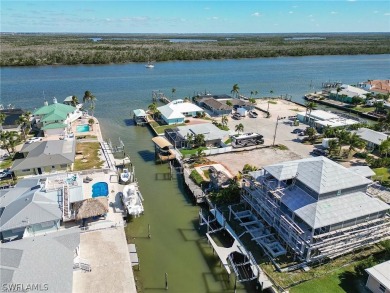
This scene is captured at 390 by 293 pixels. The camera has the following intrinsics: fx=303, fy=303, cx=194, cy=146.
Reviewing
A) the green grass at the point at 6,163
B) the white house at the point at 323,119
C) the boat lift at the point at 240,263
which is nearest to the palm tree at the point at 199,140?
the boat lift at the point at 240,263

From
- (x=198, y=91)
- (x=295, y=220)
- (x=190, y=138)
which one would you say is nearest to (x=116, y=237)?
(x=295, y=220)

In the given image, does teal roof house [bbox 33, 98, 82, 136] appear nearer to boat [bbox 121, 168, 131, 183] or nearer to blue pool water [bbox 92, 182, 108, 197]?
boat [bbox 121, 168, 131, 183]

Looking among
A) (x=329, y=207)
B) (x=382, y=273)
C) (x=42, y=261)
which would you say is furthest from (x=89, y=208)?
(x=382, y=273)

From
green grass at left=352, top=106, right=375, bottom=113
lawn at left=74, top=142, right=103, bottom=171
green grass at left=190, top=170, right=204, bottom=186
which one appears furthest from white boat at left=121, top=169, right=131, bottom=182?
green grass at left=352, top=106, right=375, bottom=113

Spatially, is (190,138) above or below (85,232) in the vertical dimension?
above

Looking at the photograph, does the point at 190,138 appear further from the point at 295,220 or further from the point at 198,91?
the point at 198,91

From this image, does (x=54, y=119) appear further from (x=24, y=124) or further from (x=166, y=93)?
(x=166, y=93)
